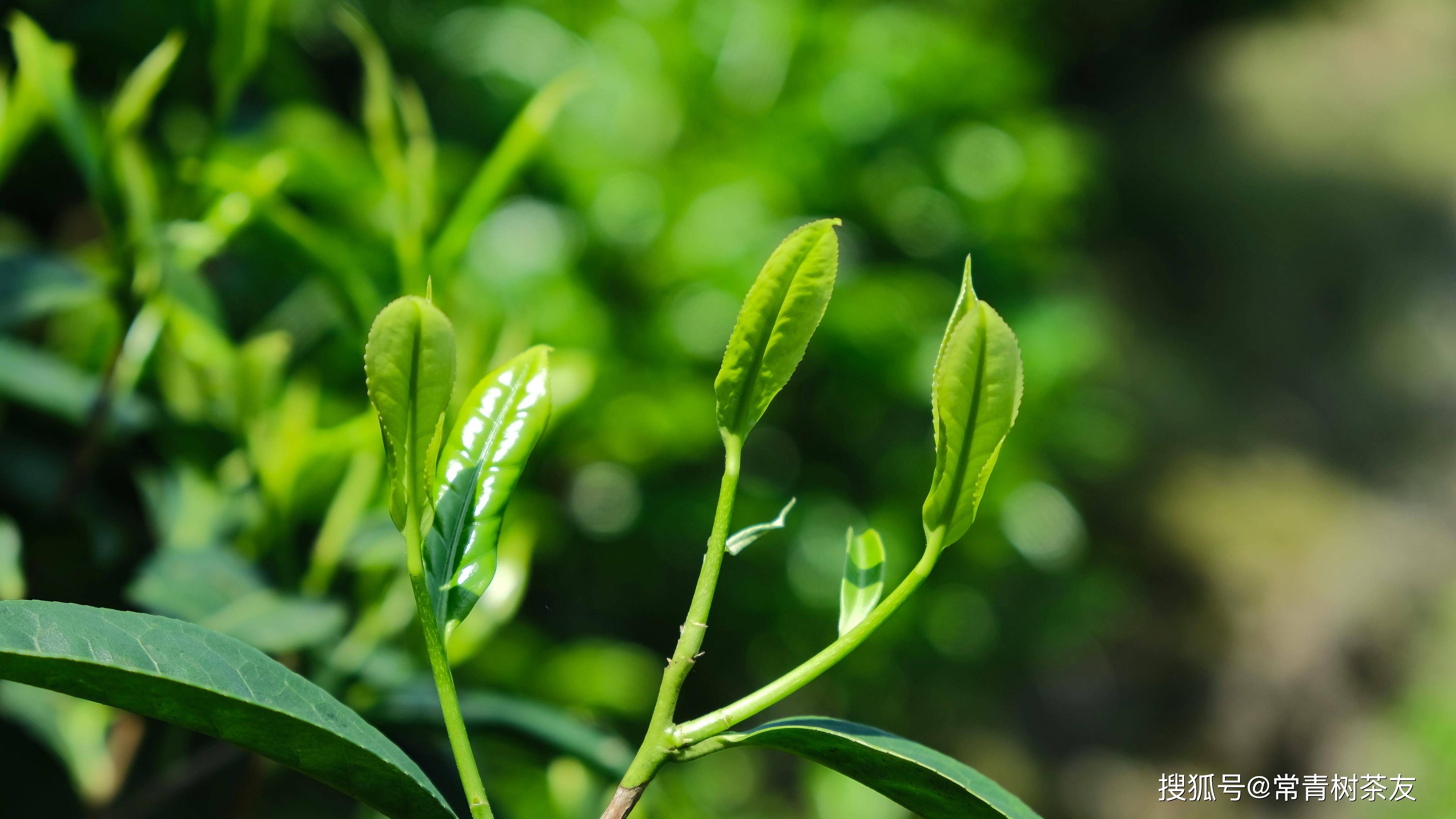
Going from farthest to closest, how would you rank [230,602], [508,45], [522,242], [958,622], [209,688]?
[958,622] < [508,45] < [522,242] < [230,602] < [209,688]

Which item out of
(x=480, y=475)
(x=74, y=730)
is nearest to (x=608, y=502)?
(x=74, y=730)

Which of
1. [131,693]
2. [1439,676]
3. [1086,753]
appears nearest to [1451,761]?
[1439,676]

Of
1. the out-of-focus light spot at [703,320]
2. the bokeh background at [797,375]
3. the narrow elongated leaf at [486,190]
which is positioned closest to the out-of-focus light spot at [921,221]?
the bokeh background at [797,375]

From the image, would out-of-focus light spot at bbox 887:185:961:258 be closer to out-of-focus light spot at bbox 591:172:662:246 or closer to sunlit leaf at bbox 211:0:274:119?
out-of-focus light spot at bbox 591:172:662:246

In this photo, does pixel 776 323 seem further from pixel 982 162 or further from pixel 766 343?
pixel 982 162

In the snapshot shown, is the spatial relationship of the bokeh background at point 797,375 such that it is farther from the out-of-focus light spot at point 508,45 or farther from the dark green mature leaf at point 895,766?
the dark green mature leaf at point 895,766

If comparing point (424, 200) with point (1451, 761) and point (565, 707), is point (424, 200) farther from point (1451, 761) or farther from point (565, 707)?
point (1451, 761)

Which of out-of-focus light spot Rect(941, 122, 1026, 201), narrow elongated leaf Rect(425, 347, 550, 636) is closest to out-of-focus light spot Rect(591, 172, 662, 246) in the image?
out-of-focus light spot Rect(941, 122, 1026, 201)
